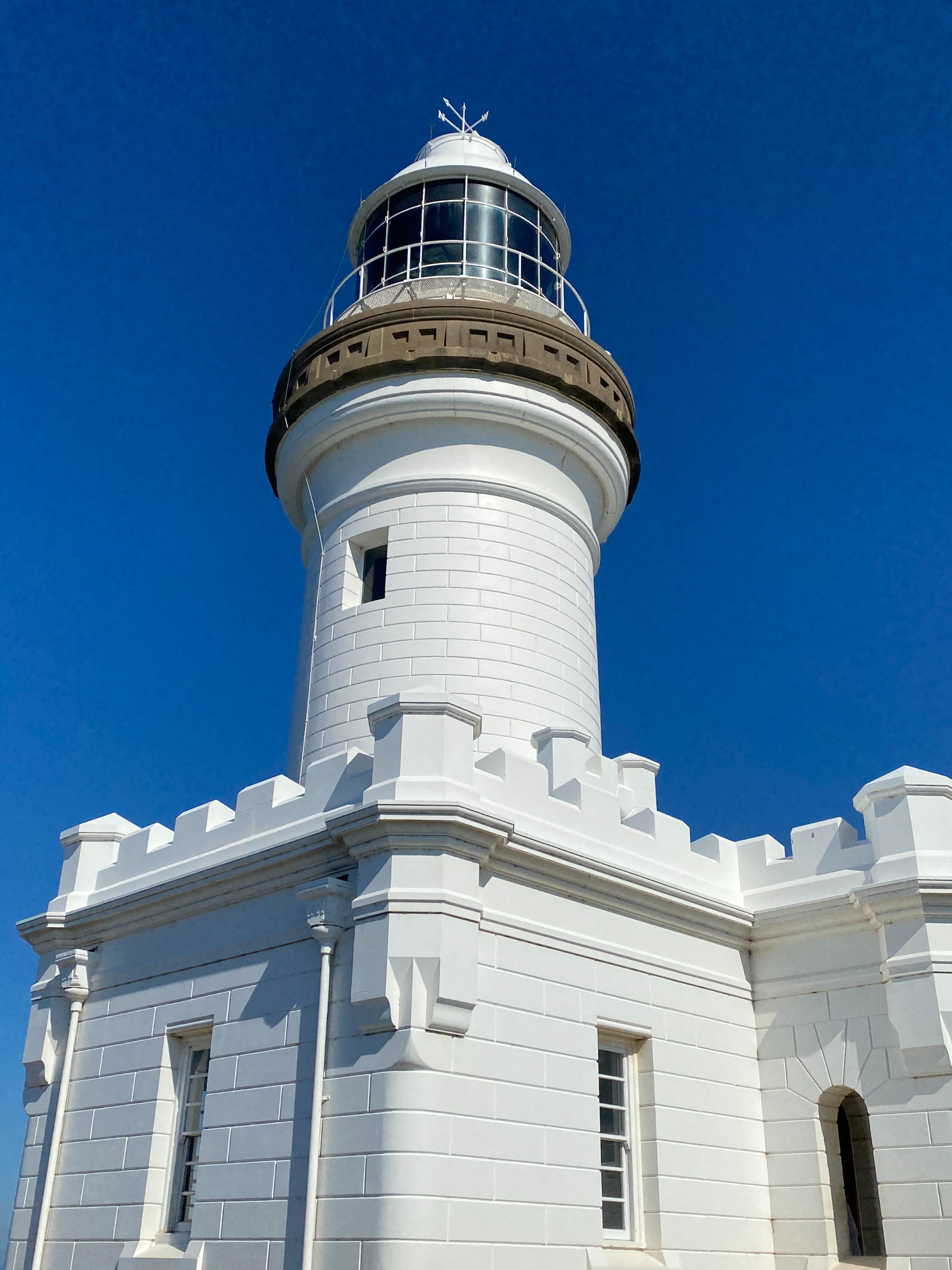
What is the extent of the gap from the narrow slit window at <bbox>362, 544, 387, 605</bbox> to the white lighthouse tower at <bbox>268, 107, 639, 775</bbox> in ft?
0.07

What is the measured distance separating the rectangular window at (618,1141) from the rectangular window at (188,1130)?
11.1 ft

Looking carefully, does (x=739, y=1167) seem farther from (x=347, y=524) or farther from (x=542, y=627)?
(x=347, y=524)

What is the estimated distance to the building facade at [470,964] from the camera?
27.7 feet

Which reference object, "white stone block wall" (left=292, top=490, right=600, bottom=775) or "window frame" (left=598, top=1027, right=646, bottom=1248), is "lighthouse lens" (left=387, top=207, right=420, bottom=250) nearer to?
"white stone block wall" (left=292, top=490, right=600, bottom=775)

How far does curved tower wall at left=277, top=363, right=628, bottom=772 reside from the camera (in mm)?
12906

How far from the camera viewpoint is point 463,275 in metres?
15.4

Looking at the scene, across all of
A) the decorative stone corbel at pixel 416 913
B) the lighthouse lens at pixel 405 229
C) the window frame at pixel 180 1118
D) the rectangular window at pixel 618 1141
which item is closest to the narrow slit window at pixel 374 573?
the lighthouse lens at pixel 405 229

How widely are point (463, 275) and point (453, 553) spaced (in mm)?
4357

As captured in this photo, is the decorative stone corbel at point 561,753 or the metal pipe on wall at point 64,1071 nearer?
the metal pipe on wall at point 64,1071

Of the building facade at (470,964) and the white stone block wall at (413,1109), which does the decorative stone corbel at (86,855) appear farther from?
the white stone block wall at (413,1109)

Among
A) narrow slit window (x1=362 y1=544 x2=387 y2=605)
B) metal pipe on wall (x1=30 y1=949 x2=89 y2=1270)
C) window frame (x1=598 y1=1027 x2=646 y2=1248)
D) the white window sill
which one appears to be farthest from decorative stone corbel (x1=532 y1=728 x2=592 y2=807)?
metal pipe on wall (x1=30 y1=949 x2=89 y2=1270)

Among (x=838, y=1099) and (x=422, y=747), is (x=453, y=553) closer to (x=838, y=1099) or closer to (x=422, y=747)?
(x=422, y=747)

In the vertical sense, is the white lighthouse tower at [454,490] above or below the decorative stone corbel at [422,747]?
above

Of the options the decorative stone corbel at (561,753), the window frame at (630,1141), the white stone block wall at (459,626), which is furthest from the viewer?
the white stone block wall at (459,626)
